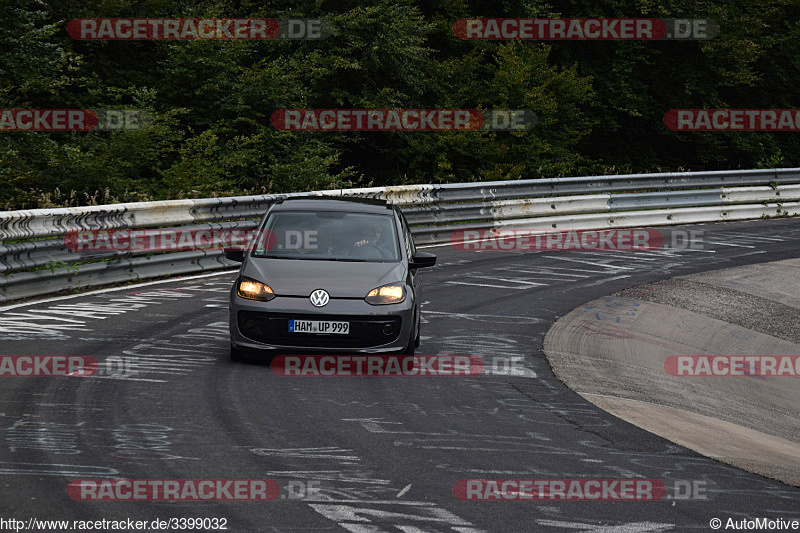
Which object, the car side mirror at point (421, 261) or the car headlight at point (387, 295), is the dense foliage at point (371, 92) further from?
the car headlight at point (387, 295)

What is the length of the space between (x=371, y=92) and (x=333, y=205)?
1811cm

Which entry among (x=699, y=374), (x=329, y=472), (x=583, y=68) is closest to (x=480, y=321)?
(x=699, y=374)

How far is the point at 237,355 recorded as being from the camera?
9.79m

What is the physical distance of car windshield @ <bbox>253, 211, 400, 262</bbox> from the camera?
10.3m

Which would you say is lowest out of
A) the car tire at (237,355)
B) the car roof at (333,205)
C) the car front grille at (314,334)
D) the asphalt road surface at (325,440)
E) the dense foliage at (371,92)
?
the asphalt road surface at (325,440)

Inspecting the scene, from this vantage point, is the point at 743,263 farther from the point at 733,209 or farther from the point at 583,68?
the point at 583,68

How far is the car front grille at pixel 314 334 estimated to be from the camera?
9.46 metres

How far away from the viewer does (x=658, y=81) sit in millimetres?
36562

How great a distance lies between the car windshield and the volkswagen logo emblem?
2.40 feet

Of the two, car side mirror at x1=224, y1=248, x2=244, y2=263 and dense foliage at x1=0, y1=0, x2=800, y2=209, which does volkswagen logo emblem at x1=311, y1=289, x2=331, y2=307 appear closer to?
car side mirror at x1=224, y1=248, x2=244, y2=263

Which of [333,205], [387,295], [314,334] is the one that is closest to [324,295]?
[314,334]

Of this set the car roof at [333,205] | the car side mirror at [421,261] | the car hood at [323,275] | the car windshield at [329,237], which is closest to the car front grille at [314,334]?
the car hood at [323,275]

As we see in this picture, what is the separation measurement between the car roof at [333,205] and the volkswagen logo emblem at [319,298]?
5.41ft

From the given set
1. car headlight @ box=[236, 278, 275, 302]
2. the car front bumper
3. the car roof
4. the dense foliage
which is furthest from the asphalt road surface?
the dense foliage
